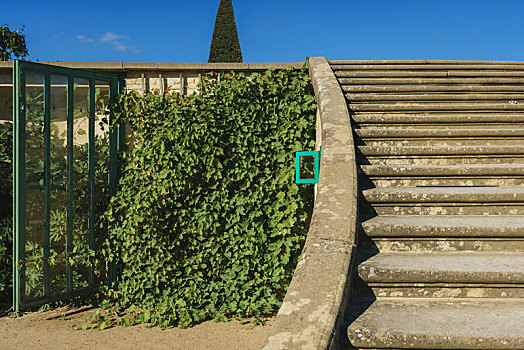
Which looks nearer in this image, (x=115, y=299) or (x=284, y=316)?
(x=284, y=316)

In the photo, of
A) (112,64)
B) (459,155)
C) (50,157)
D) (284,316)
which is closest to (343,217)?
(284,316)

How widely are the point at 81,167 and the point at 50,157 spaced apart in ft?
1.25

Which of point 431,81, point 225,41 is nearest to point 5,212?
point 431,81

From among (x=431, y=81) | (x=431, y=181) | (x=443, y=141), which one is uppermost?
(x=431, y=81)

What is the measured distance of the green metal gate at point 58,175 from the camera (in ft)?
14.4

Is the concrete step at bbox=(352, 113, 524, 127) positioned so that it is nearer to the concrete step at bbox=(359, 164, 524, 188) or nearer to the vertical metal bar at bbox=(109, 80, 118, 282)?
the concrete step at bbox=(359, 164, 524, 188)

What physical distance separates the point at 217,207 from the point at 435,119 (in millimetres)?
2478

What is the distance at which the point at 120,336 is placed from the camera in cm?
438

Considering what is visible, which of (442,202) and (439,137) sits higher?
(439,137)

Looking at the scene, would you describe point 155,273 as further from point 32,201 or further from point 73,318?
point 32,201

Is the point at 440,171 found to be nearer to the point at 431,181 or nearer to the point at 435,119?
the point at 431,181

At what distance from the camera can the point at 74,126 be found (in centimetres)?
482

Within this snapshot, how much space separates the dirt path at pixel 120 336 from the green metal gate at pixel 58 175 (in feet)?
1.00

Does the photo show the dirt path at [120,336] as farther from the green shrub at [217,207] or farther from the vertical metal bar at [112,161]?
the vertical metal bar at [112,161]
